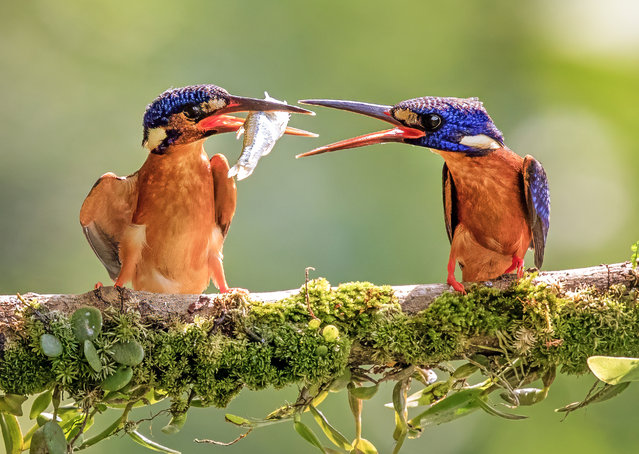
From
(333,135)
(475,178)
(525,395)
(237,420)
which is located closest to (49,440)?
(237,420)

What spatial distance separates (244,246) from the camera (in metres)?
8.44

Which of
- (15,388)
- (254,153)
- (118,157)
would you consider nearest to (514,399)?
(254,153)

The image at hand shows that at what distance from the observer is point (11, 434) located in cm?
251

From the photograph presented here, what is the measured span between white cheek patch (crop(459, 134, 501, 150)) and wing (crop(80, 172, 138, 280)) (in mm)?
1446

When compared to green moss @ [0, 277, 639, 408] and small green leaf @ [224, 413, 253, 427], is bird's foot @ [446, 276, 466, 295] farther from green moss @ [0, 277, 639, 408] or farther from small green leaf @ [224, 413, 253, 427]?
small green leaf @ [224, 413, 253, 427]

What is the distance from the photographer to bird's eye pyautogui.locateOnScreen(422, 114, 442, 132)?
302 centimetres

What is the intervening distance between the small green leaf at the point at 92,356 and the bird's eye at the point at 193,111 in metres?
1.14

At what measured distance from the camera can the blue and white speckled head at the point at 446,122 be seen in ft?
9.87

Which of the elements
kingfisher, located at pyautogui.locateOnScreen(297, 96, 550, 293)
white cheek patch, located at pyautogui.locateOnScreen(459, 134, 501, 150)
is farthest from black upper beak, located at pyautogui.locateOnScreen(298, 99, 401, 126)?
white cheek patch, located at pyautogui.locateOnScreen(459, 134, 501, 150)

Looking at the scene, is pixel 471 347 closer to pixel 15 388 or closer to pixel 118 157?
pixel 15 388

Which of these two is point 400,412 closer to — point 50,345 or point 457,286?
point 457,286

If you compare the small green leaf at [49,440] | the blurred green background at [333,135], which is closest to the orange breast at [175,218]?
the small green leaf at [49,440]

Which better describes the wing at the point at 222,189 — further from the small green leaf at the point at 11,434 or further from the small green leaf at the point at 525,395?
the small green leaf at the point at 525,395

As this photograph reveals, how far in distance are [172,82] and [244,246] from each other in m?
2.36
